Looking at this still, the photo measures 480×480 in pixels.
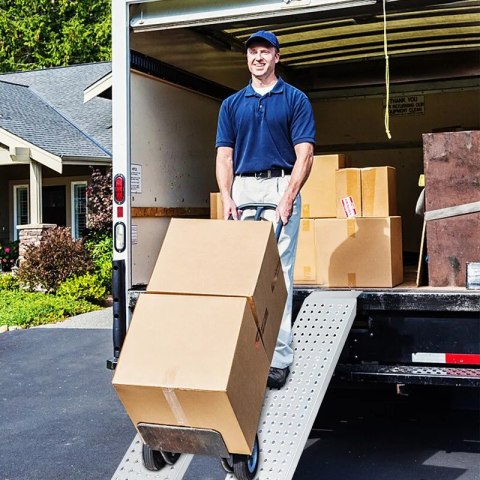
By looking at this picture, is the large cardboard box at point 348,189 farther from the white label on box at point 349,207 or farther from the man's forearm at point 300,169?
the man's forearm at point 300,169

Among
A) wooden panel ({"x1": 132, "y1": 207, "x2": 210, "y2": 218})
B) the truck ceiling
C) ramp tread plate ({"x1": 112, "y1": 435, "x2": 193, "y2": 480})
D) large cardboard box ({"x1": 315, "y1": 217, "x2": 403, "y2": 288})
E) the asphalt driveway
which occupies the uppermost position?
the truck ceiling

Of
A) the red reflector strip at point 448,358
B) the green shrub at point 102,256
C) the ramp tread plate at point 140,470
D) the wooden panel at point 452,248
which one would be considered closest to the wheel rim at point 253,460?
the ramp tread plate at point 140,470

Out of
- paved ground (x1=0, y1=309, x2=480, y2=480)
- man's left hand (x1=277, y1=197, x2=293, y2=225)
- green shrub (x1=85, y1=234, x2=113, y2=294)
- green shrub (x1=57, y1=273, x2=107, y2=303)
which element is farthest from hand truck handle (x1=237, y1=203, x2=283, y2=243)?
green shrub (x1=85, y1=234, x2=113, y2=294)

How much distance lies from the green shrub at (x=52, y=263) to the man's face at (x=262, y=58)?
9637 millimetres

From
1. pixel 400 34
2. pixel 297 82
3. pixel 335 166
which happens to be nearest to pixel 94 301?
pixel 297 82

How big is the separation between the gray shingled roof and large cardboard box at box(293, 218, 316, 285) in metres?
11.0

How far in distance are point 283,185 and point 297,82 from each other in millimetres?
4003

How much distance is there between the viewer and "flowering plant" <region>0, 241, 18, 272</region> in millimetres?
16844

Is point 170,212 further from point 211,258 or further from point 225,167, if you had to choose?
point 211,258

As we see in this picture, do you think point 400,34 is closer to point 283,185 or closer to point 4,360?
point 283,185

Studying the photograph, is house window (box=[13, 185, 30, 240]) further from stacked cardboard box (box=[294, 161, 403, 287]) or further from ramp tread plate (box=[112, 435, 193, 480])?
ramp tread plate (box=[112, 435, 193, 480])

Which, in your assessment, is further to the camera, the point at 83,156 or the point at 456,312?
the point at 83,156

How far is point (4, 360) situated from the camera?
8.55m

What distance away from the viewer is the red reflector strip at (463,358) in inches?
169
